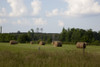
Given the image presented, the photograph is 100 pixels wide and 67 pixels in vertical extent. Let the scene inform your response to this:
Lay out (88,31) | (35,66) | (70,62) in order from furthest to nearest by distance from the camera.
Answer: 1. (88,31)
2. (70,62)
3. (35,66)

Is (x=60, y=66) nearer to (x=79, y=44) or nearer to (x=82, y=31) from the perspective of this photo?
(x=79, y=44)

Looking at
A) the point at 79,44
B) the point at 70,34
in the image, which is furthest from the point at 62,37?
the point at 79,44

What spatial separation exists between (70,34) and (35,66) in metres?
111

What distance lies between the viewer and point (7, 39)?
116m

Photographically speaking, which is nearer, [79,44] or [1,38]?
[79,44]

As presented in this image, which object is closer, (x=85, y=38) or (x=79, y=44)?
(x=79, y=44)

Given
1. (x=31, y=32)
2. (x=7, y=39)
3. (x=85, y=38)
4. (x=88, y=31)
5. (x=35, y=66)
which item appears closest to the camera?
(x=35, y=66)

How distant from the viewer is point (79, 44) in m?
43.8

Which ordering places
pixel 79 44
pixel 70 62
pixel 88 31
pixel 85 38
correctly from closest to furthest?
1. pixel 70 62
2. pixel 79 44
3. pixel 85 38
4. pixel 88 31

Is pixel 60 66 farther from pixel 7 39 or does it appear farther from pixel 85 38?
pixel 7 39

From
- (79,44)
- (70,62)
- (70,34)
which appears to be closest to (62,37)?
(70,34)

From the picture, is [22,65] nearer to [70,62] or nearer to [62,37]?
[70,62]

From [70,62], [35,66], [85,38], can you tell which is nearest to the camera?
[35,66]

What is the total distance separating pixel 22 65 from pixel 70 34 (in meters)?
111
